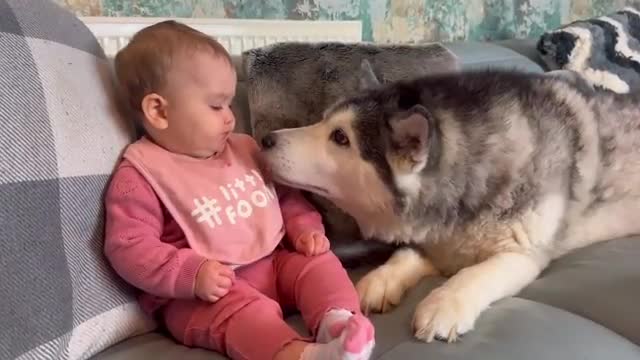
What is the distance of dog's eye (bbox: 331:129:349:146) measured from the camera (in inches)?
52.6

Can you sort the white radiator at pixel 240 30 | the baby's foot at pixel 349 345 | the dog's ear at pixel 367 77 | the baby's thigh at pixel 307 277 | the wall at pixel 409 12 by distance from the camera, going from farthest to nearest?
the wall at pixel 409 12 < the white radiator at pixel 240 30 < the dog's ear at pixel 367 77 < the baby's thigh at pixel 307 277 < the baby's foot at pixel 349 345

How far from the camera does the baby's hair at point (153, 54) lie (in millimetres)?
1187

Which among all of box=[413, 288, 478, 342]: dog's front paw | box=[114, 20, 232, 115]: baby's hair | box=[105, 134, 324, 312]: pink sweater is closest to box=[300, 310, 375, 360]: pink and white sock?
box=[413, 288, 478, 342]: dog's front paw

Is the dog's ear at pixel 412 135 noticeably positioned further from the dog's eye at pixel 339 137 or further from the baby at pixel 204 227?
the baby at pixel 204 227

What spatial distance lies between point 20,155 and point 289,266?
1.52 ft

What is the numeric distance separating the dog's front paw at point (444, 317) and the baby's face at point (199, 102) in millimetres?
444

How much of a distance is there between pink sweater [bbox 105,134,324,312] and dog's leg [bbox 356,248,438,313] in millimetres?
141

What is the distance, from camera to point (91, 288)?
1060 millimetres

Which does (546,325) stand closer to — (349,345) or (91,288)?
(349,345)

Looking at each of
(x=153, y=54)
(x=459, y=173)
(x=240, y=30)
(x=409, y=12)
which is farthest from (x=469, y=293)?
(x=409, y=12)

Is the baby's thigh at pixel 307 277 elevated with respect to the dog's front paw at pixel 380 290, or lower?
elevated

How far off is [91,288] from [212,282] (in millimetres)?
172

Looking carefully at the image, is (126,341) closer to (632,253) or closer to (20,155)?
(20,155)

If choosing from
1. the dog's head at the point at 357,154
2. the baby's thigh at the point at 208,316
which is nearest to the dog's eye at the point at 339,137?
the dog's head at the point at 357,154
